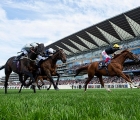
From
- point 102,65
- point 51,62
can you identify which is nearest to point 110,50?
point 102,65

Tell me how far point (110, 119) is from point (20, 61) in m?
10.6

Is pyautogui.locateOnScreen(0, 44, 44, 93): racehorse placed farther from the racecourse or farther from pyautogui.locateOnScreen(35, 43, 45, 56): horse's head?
the racecourse

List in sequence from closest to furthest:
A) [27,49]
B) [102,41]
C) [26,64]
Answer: [26,64]
[27,49]
[102,41]

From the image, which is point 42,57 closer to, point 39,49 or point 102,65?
point 39,49

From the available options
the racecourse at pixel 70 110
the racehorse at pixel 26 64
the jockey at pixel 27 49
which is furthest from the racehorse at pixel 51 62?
the racecourse at pixel 70 110

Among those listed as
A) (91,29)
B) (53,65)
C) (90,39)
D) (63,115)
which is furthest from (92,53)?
(63,115)

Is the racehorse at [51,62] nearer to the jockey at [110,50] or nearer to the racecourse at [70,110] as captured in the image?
the jockey at [110,50]

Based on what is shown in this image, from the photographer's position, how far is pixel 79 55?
86.7 meters

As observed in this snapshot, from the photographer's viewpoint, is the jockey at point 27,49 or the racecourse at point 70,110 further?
the jockey at point 27,49

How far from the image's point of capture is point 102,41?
241 ft

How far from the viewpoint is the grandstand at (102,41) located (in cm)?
5381

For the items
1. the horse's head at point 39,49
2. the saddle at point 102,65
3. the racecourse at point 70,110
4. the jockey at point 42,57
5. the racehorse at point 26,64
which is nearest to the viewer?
the racecourse at point 70,110

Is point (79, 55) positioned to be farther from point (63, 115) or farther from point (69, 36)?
point (63, 115)

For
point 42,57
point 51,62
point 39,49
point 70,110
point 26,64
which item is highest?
point 39,49
